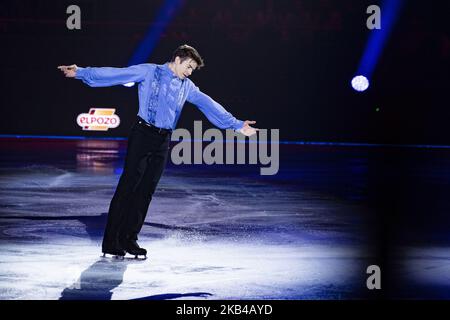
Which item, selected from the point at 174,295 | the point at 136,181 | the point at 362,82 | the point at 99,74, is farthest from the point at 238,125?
the point at 362,82

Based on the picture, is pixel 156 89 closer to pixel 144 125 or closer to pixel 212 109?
pixel 144 125

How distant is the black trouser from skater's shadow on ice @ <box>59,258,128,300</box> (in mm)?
299

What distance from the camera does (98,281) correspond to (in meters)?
6.59

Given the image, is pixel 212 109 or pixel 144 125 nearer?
pixel 144 125

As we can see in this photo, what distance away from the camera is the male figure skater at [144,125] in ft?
23.9

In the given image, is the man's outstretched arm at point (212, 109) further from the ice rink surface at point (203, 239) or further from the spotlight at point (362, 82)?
the spotlight at point (362, 82)

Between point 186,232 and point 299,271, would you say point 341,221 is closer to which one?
point 186,232

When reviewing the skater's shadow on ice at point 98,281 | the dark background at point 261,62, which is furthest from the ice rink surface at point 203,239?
the dark background at point 261,62

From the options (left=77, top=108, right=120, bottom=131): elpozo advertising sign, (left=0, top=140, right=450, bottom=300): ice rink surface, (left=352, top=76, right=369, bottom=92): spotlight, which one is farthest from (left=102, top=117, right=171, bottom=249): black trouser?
(left=77, top=108, right=120, bottom=131): elpozo advertising sign

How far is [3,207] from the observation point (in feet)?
34.9

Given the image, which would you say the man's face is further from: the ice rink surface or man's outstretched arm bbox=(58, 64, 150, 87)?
the ice rink surface

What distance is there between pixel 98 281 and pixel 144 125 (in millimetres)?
1384
